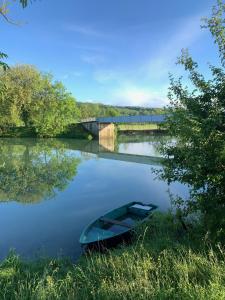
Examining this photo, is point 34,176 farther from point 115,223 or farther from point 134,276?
point 134,276

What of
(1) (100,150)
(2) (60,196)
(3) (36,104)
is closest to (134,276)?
(2) (60,196)

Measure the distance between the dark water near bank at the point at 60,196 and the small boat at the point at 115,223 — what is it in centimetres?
65

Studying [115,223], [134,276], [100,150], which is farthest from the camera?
[100,150]

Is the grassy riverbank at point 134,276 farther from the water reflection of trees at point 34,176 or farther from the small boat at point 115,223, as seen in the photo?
the water reflection of trees at point 34,176

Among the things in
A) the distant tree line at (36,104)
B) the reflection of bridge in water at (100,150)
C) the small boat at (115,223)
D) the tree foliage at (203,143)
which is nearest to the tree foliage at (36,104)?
the distant tree line at (36,104)

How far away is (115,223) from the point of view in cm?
977

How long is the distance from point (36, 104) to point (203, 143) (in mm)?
56734

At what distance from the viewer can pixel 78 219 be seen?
40.4ft

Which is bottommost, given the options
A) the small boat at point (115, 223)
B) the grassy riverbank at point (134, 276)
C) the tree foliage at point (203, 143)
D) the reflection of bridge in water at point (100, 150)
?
the reflection of bridge in water at point (100, 150)

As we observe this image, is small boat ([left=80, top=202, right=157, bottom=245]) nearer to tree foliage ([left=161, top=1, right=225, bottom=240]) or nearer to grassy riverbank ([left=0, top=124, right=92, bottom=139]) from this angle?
tree foliage ([left=161, top=1, right=225, bottom=240])

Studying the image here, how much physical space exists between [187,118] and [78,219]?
674cm

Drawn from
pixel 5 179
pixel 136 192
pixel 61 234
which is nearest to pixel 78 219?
pixel 61 234

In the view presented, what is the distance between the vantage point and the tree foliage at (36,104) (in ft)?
189

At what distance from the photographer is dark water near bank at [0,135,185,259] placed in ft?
33.3
